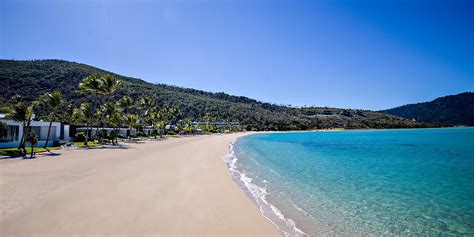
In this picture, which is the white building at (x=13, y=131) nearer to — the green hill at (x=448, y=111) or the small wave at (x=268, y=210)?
the small wave at (x=268, y=210)

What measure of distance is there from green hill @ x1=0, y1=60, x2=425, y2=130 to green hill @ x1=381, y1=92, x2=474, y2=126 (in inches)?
719

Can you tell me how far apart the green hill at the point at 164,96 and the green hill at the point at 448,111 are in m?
18.3

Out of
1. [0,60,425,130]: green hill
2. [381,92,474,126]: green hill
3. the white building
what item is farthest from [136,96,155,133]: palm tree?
[381,92,474,126]: green hill

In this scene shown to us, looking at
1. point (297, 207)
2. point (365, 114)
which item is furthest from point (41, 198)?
point (365, 114)

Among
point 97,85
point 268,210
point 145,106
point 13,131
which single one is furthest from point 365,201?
point 145,106

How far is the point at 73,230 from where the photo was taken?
5430 millimetres

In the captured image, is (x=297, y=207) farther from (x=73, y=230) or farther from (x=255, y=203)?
(x=73, y=230)

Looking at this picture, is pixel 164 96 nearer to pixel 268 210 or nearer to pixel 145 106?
pixel 145 106

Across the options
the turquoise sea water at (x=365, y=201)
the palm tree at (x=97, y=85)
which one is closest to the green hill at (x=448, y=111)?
the turquoise sea water at (x=365, y=201)

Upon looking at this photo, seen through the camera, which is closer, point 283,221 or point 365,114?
point 283,221

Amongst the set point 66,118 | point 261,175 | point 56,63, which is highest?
point 56,63

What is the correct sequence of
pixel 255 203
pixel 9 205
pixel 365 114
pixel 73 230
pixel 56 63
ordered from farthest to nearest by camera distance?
pixel 365 114
pixel 56 63
pixel 255 203
pixel 9 205
pixel 73 230

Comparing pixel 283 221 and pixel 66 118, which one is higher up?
pixel 66 118

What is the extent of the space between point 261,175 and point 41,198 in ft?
30.2
